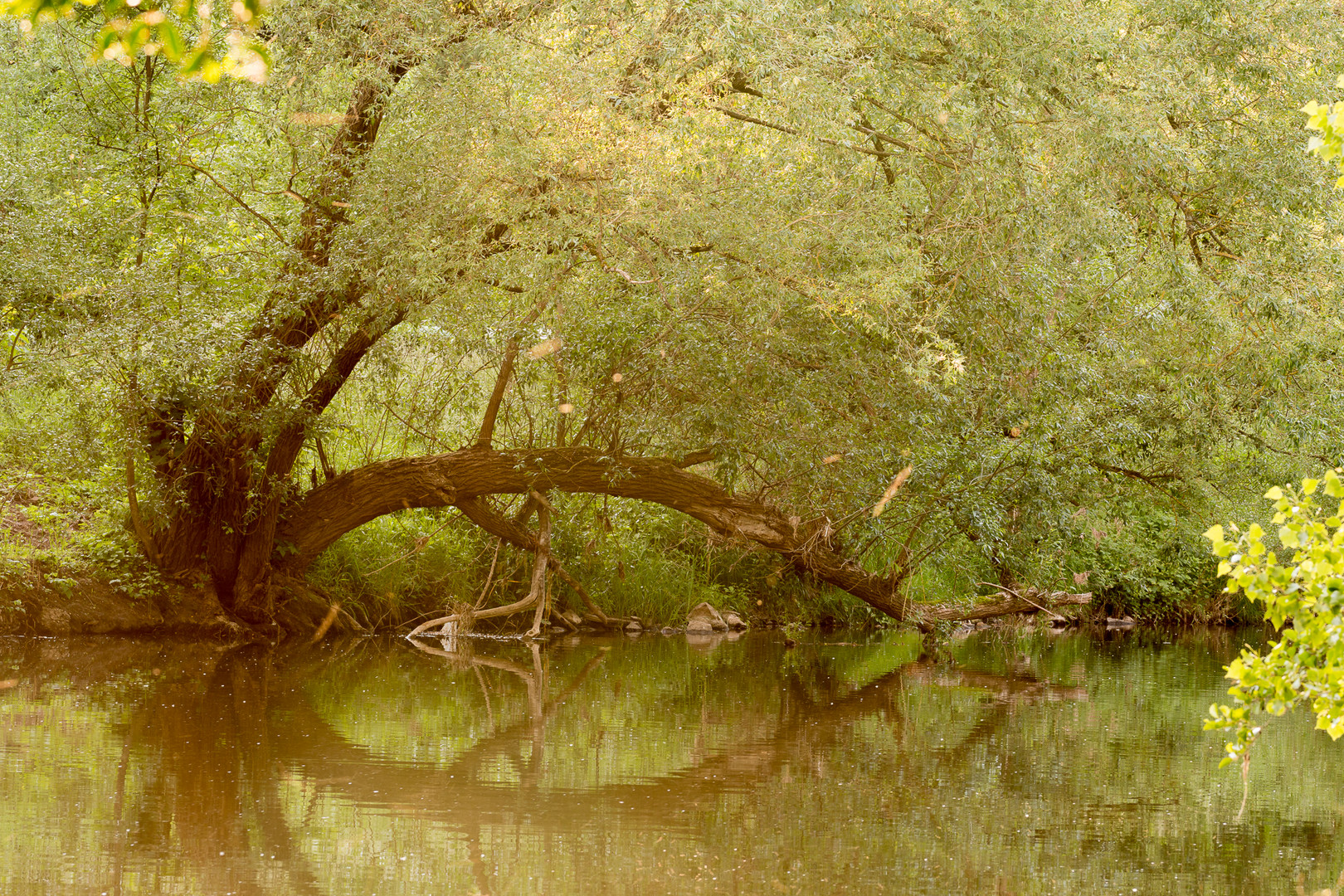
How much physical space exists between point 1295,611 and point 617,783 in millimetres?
4977

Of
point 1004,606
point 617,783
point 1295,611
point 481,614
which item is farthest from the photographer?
point 1004,606

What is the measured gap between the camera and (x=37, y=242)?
43.3ft

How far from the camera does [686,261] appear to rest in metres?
12.6

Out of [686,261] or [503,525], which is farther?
[503,525]

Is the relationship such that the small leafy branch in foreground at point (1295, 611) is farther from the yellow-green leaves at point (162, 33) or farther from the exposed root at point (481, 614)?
the exposed root at point (481, 614)

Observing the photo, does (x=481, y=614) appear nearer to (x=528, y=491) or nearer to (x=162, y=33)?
(x=528, y=491)

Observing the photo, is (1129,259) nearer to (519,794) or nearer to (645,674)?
(645,674)

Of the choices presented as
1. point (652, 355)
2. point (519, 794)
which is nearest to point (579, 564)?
point (652, 355)

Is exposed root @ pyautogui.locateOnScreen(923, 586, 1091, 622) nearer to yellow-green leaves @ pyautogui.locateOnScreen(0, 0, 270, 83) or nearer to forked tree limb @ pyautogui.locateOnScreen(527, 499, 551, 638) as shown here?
forked tree limb @ pyautogui.locateOnScreen(527, 499, 551, 638)

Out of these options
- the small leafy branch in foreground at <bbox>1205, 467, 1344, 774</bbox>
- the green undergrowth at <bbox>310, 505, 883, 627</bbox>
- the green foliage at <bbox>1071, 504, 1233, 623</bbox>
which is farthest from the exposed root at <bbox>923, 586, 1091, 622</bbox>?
the small leafy branch in foreground at <bbox>1205, 467, 1344, 774</bbox>

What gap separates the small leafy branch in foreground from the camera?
413 cm

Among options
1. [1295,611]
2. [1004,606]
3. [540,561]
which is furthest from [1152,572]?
[1295,611]

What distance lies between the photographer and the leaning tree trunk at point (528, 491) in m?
15.2

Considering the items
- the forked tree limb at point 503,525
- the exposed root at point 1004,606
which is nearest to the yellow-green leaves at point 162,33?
the forked tree limb at point 503,525
